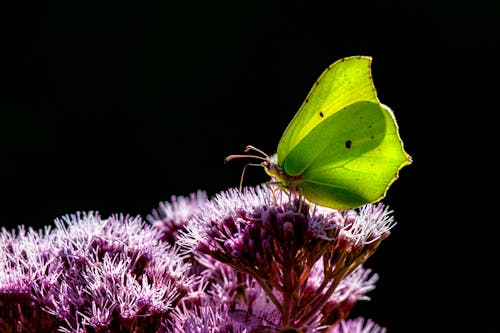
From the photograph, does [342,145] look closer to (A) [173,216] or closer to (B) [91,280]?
(A) [173,216]

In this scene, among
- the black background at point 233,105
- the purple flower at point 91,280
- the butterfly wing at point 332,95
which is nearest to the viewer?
the purple flower at point 91,280

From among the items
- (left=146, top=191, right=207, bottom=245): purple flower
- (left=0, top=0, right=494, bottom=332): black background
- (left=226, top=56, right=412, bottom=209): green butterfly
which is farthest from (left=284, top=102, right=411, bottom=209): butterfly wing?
(left=0, top=0, right=494, bottom=332): black background

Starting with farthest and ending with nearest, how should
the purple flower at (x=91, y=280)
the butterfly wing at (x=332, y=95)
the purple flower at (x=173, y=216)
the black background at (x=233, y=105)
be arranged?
the black background at (x=233, y=105) < the purple flower at (x=173, y=216) < the butterfly wing at (x=332, y=95) < the purple flower at (x=91, y=280)

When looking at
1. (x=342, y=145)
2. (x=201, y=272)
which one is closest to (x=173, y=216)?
(x=201, y=272)

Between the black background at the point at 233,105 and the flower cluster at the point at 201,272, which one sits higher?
the black background at the point at 233,105

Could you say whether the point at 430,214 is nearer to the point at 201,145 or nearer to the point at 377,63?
the point at 377,63

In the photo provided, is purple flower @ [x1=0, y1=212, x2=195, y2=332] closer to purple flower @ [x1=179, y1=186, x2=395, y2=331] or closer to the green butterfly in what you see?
purple flower @ [x1=179, y1=186, x2=395, y2=331]

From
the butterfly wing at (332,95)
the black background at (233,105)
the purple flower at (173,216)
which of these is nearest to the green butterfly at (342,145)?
the butterfly wing at (332,95)

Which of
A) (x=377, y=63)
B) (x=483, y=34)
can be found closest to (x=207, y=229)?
(x=377, y=63)

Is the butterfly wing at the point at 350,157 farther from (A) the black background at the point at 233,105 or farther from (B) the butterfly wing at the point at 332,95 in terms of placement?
(A) the black background at the point at 233,105
